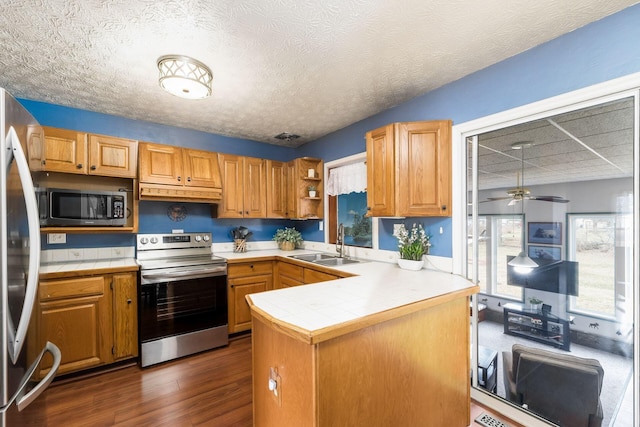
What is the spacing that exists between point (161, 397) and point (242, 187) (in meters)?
2.27

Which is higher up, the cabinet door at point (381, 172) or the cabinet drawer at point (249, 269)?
the cabinet door at point (381, 172)

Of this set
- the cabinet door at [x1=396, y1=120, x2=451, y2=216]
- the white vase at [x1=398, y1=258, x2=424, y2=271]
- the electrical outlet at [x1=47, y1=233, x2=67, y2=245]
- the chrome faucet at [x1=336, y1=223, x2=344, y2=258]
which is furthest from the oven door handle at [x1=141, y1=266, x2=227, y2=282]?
the cabinet door at [x1=396, y1=120, x2=451, y2=216]

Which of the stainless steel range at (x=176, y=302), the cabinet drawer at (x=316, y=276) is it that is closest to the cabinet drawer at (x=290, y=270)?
the cabinet drawer at (x=316, y=276)

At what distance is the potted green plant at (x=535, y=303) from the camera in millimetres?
1883

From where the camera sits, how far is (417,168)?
2230 millimetres

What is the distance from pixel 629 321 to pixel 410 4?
208 centimetres

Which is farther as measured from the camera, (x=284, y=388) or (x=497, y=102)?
(x=497, y=102)

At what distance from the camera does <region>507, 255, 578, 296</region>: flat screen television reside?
1716 millimetres

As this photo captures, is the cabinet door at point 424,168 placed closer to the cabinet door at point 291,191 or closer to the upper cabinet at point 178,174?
the cabinet door at point 291,191

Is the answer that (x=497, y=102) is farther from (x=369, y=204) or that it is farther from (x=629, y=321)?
(x=629, y=321)

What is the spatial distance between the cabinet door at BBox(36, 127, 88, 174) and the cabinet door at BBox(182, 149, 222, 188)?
0.88 meters

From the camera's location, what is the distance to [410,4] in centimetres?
142

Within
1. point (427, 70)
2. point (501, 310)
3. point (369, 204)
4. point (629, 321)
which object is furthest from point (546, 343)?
point (427, 70)

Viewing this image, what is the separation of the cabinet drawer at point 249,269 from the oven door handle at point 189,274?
0.11m
